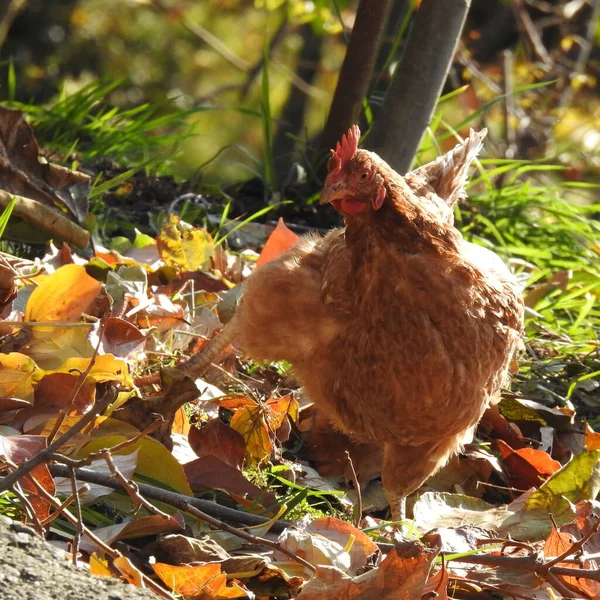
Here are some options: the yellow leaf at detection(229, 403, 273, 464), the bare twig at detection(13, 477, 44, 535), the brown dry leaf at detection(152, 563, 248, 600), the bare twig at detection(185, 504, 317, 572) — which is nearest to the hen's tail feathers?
the yellow leaf at detection(229, 403, 273, 464)

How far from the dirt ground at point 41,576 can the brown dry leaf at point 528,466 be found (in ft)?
5.75

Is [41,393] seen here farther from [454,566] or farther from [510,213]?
[510,213]

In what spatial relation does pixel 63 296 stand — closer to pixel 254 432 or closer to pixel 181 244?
pixel 254 432

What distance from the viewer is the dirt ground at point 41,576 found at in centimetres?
149

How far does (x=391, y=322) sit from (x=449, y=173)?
3.31 ft

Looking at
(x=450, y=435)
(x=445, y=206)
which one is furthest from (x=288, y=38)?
(x=450, y=435)

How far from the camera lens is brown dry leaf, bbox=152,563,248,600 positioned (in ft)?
5.95

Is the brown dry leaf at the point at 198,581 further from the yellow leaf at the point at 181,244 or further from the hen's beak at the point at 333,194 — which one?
the yellow leaf at the point at 181,244

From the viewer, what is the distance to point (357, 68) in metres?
4.30

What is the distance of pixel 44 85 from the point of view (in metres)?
7.96

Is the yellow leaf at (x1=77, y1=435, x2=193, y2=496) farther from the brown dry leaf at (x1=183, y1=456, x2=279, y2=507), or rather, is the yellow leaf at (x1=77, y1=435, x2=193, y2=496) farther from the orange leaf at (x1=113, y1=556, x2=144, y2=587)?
the orange leaf at (x1=113, y1=556, x2=144, y2=587)

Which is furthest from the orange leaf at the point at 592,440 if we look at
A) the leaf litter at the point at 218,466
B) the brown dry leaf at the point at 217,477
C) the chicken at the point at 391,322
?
the brown dry leaf at the point at 217,477

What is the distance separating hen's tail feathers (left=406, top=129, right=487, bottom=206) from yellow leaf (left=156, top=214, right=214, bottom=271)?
80 cm

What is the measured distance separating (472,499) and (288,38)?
28.2ft
